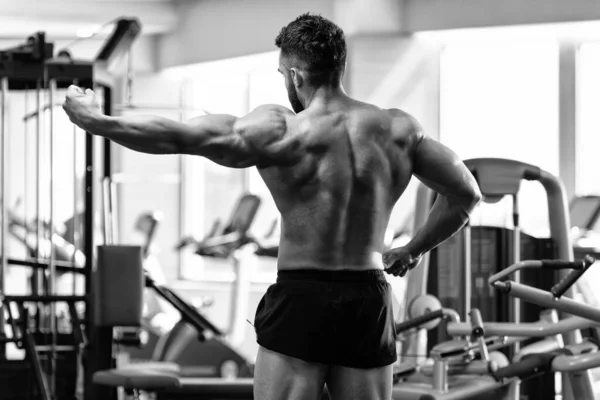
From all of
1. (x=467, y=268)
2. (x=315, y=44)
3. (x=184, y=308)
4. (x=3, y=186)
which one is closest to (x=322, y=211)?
(x=315, y=44)

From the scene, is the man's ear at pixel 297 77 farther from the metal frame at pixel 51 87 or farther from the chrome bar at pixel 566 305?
the metal frame at pixel 51 87

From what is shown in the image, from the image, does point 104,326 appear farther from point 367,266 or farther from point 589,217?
point 589,217

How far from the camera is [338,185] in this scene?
6.68 feet

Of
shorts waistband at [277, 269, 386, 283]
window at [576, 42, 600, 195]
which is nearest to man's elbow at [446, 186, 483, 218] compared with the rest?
shorts waistband at [277, 269, 386, 283]

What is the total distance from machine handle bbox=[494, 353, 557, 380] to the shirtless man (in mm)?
1525

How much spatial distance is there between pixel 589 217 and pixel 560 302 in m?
2.45

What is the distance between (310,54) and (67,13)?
24.9 feet

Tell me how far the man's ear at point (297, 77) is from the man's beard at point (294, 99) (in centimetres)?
2

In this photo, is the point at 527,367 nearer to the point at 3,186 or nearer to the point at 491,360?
the point at 491,360

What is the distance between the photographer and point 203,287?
9742 mm

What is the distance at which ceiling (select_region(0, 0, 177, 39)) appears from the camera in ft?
30.1

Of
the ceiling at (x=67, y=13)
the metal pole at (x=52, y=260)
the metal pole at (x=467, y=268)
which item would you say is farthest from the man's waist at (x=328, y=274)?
the ceiling at (x=67, y=13)

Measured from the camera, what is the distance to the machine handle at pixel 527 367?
3535mm

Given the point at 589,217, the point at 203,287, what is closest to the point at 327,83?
Result: the point at 589,217
